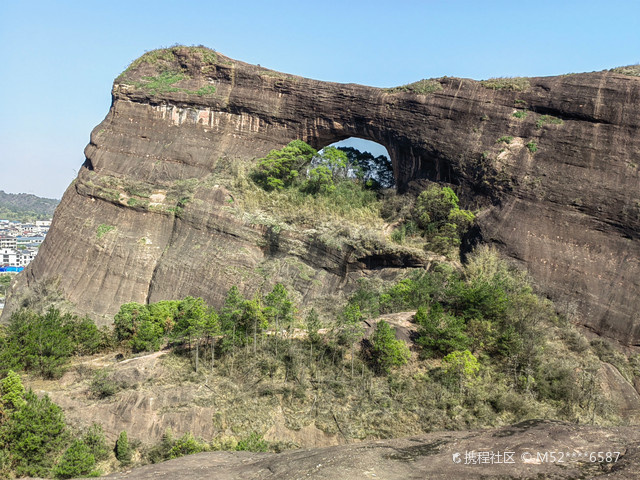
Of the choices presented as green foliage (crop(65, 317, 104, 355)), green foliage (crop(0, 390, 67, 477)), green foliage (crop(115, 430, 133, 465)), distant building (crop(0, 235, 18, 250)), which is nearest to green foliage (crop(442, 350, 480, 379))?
green foliage (crop(115, 430, 133, 465))

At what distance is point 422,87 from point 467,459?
2680 centimetres

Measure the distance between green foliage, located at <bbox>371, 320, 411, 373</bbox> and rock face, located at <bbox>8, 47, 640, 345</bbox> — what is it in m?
8.83

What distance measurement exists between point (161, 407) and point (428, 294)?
40.2ft

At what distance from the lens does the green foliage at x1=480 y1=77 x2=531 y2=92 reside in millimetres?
27922

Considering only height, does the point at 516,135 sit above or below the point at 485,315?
above

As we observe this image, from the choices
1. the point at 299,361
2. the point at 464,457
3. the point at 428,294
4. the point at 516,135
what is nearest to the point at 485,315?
the point at 428,294

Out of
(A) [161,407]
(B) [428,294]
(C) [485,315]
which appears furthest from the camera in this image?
(B) [428,294]

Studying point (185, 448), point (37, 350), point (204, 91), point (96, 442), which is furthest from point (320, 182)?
point (96, 442)

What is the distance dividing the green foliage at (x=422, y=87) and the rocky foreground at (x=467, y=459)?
25.0 m

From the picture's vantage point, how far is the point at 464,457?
25.9ft

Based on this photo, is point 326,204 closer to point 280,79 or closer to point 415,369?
point 280,79

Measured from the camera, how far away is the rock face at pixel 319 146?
23719 mm

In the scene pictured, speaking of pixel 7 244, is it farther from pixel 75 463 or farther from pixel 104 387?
pixel 75 463

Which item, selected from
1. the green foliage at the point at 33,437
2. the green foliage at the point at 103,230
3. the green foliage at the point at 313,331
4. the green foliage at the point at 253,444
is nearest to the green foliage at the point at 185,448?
the green foliage at the point at 253,444
